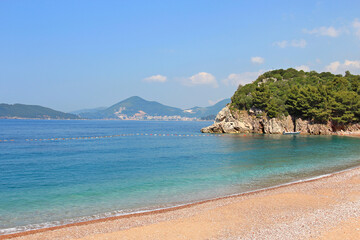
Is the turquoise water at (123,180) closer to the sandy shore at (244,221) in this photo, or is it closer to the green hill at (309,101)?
the sandy shore at (244,221)

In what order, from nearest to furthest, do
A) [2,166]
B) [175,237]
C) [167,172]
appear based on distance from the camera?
1. [175,237]
2. [167,172]
3. [2,166]

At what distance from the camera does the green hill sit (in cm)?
7088

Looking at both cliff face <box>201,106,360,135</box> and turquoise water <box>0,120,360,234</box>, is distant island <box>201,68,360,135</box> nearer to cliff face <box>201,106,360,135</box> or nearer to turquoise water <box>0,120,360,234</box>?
cliff face <box>201,106,360,135</box>

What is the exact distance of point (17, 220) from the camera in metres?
13.9

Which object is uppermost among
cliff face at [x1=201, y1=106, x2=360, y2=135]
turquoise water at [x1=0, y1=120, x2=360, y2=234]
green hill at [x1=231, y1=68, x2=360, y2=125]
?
green hill at [x1=231, y1=68, x2=360, y2=125]

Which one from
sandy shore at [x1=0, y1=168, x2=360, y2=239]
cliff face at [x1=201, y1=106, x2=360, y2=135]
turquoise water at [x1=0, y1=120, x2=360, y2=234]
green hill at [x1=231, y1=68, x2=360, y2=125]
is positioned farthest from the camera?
cliff face at [x1=201, y1=106, x2=360, y2=135]

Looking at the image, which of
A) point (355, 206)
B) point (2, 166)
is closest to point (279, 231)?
point (355, 206)

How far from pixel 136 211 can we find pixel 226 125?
65.8 metres

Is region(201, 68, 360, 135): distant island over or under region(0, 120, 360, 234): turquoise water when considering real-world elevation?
over

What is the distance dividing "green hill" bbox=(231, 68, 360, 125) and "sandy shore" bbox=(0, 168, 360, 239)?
60.9m

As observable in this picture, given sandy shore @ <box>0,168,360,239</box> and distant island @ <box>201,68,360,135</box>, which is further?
distant island @ <box>201,68,360,135</box>

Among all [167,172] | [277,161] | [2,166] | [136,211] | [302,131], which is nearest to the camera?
[136,211]

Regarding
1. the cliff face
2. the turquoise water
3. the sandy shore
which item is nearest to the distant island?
the cliff face

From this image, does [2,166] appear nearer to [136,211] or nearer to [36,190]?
[36,190]
